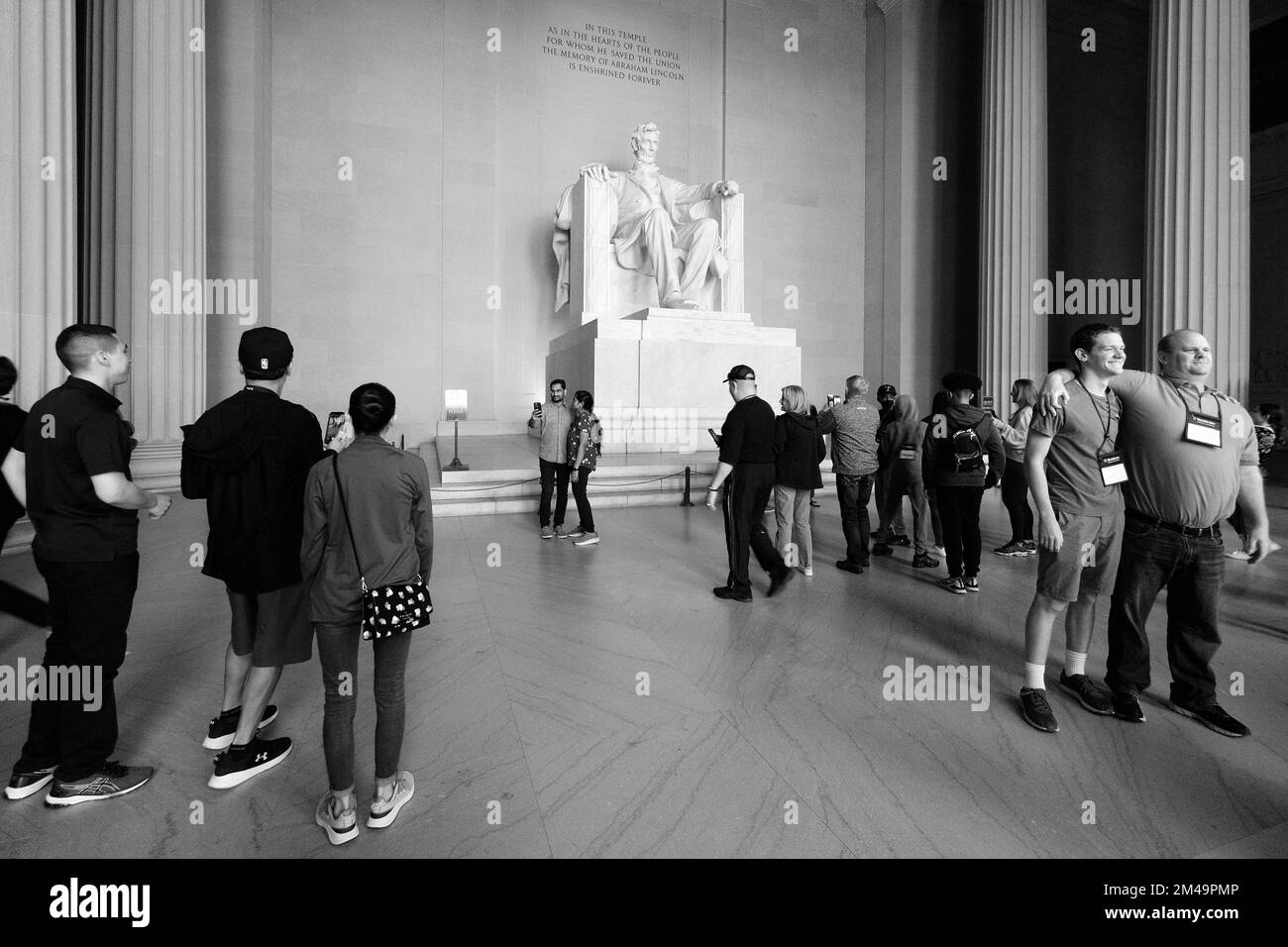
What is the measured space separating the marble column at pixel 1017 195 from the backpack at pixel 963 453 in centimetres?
842

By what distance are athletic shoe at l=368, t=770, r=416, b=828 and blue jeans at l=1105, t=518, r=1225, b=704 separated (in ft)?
9.72

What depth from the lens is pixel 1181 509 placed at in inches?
110

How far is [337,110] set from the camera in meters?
11.9

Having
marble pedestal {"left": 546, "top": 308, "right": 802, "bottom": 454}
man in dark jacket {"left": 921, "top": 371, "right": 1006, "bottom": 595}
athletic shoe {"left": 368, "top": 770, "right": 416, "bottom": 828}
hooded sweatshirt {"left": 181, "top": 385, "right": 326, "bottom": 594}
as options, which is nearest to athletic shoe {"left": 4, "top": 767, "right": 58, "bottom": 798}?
hooded sweatshirt {"left": 181, "top": 385, "right": 326, "bottom": 594}

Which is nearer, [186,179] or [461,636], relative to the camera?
[461,636]

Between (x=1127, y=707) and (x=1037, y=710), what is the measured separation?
1.41 feet

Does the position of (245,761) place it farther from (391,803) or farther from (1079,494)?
(1079,494)

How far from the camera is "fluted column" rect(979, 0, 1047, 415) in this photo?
12203mm

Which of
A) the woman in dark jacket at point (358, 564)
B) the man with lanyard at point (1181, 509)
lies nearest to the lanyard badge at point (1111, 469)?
the man with lanyard at point (1181, 509)

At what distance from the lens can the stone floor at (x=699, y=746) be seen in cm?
206

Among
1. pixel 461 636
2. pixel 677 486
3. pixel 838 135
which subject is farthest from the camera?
pixel 838 135
